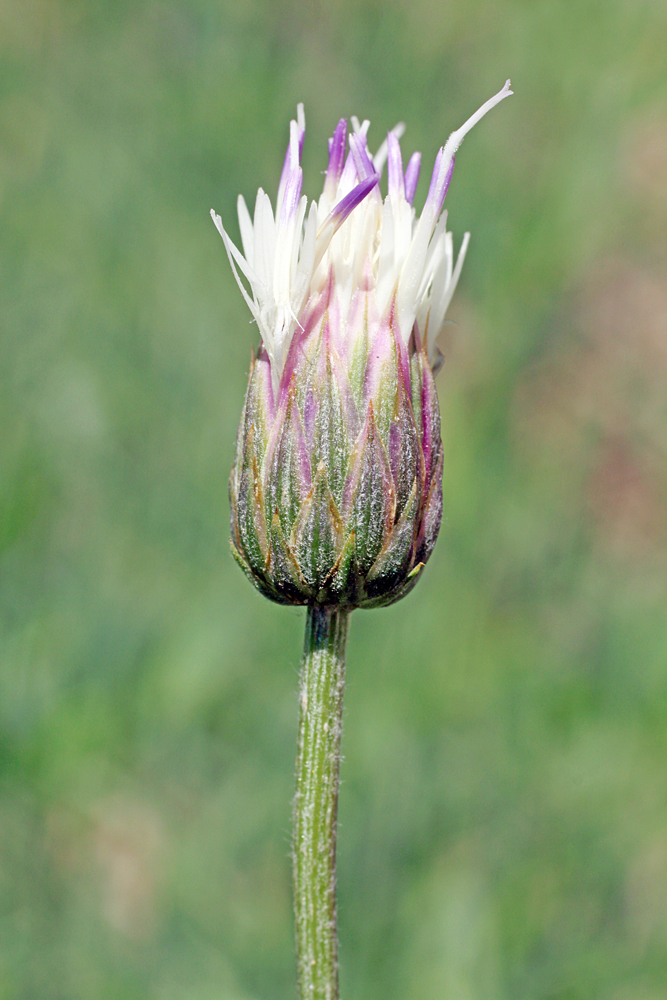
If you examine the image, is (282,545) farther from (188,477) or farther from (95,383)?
(95,383)

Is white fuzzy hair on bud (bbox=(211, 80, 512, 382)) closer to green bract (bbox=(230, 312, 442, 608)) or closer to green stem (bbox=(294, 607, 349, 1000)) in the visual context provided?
green bract (bbox=(230, 312, 442, 608))

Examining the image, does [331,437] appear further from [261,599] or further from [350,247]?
[261,599]

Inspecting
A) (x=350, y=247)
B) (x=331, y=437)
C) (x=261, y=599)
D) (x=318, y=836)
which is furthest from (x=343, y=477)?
(x=261, y=599)

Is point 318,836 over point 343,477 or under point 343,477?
under

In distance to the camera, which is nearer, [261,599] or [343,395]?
[343,395]

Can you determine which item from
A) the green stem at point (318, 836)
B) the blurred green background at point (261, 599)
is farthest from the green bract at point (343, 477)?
the blurred green background at point (261, 599)
